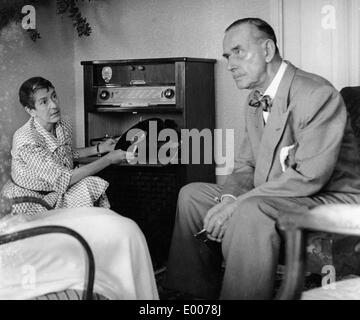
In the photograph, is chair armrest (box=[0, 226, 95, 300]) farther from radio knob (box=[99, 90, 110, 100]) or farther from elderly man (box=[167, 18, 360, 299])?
radio knob (box=[99, 90, 110, 100])

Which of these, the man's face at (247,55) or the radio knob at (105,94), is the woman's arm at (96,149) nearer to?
the radio knob at (105,94)

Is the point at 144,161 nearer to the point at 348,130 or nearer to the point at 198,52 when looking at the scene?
the point at 198,52

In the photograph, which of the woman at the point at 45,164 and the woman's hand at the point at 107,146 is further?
the woman's hand at the point at 107,146

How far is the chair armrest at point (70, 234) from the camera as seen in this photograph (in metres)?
1.82

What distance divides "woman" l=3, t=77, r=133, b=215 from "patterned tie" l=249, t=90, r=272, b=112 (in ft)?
2.92

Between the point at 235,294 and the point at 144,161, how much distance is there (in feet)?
4.78

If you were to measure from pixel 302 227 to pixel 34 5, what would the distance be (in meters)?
3.14

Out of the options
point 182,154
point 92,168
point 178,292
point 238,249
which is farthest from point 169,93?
point 238,249

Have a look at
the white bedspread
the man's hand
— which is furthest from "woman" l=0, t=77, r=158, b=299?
the man's hand

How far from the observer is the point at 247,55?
9.46 feet

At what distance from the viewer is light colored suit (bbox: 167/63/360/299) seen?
244cm

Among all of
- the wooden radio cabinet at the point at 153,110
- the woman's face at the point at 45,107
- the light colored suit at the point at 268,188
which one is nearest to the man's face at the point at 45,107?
the woman's face at the point at 45,107

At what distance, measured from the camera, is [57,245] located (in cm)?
214

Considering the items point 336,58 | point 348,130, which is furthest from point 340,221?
point 336,58
